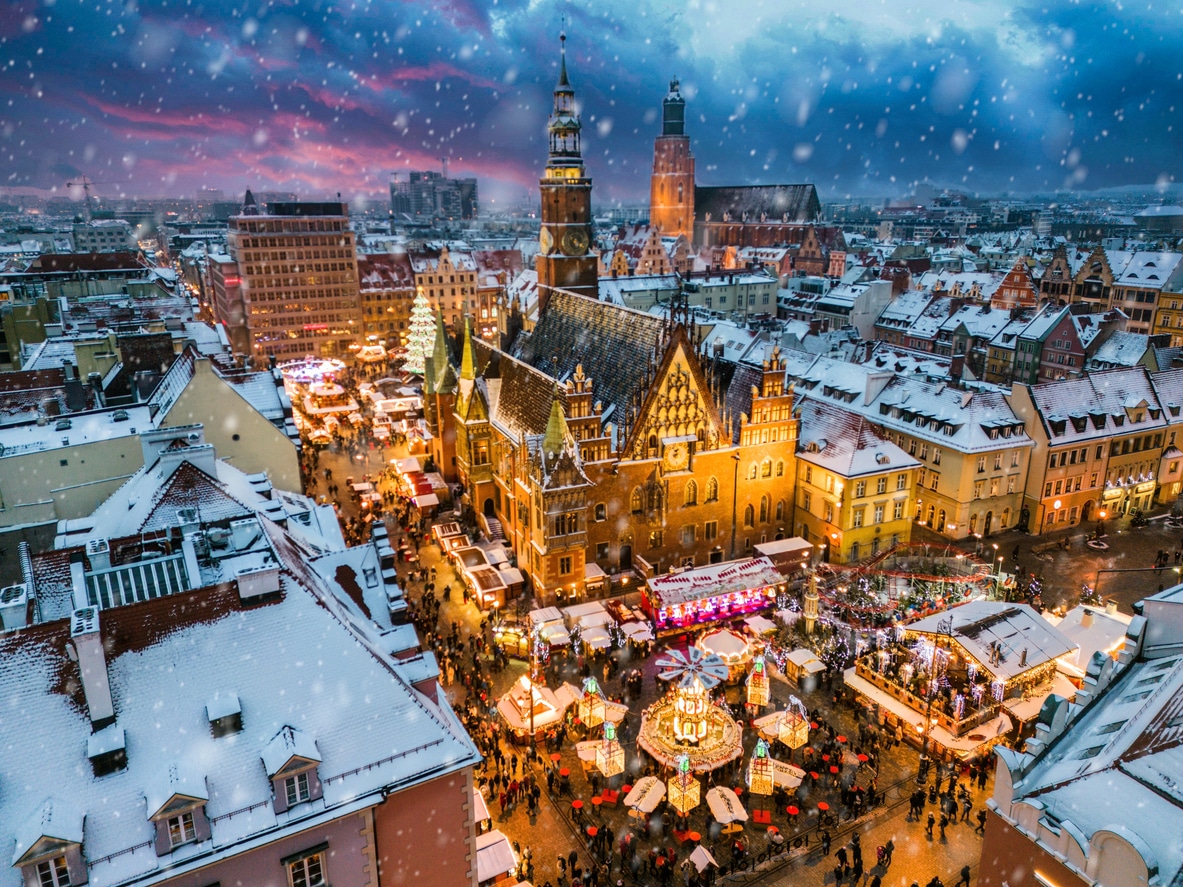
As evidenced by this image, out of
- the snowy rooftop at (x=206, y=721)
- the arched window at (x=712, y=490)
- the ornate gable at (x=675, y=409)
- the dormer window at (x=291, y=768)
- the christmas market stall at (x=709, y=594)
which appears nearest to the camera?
the snowy rooftop at (x=206, y=721)

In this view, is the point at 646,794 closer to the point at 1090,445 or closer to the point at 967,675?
the point at 967,675

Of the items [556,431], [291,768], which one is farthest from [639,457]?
[291,768]

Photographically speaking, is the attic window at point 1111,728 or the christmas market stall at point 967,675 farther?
the christmas market stall at point 967,675

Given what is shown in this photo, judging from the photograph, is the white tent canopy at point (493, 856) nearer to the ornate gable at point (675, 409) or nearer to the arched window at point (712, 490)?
the ornate gable at point (675, 409)

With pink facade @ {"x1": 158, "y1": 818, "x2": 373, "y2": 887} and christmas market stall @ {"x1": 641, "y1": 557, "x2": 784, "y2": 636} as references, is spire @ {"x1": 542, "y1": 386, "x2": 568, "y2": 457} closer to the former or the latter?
christmas market stall @ {"x1": 641, "y1": 557, "x2": 784, "y2": 636}

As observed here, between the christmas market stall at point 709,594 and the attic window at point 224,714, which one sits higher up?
the attic window at point 224,714

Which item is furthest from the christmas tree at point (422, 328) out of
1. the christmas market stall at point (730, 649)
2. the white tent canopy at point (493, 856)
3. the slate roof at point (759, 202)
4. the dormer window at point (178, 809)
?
the slate roof at point (759, 202)

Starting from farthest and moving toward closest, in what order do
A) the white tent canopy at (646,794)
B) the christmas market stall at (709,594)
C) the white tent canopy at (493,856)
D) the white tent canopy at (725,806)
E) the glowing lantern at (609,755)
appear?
the christmas market stall at (709,594) < the glowing lantern at (609,755) < the white tent canopy at (646,794) < the white tent canopy at (725,806) < the white tent canopy at (493,856)
